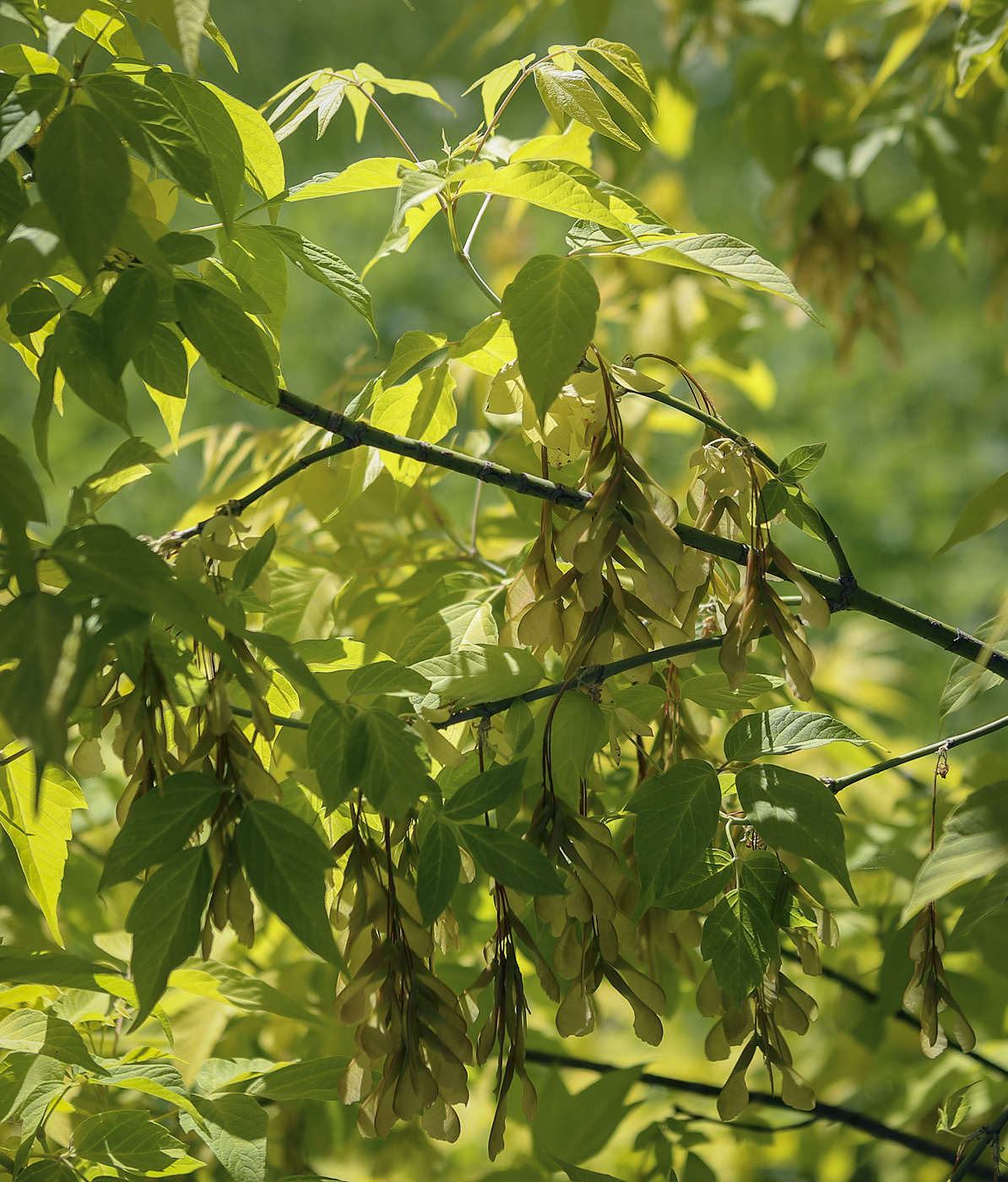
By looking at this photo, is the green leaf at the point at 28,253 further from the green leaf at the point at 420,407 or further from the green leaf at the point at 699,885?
the green leaf at the point at 699,885

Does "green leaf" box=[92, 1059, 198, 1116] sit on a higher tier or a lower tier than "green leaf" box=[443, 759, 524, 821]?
lower

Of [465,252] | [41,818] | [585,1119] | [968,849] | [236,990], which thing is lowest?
[585,1119]

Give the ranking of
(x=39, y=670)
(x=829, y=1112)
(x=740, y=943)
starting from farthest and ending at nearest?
(x=829, y=1112), (x=740, y=943), (x=39, y=670)

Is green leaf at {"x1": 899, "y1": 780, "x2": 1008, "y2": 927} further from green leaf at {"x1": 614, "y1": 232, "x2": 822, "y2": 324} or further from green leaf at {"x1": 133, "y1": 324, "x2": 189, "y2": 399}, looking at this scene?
green leaf at {"x1": 133, "y1": 324, "x2": 189, "y2": 399}

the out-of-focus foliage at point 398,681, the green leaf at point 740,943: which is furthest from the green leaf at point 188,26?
the green leaf at point 740,943

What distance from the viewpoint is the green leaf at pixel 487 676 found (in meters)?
0.33

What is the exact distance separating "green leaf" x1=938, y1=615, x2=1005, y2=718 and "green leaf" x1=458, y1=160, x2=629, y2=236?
0.19m

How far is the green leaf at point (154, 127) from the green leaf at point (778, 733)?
0.87 feet

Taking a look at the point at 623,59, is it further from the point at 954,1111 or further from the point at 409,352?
the point at 954,1111

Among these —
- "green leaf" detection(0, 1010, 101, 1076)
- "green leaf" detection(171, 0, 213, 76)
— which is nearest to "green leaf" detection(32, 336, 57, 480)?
"green leaf" detection(171, 0, 213, 76)

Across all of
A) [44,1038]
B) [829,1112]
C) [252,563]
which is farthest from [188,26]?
[829,1112]

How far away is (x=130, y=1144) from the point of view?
0.36 m

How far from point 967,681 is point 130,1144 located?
0.36m

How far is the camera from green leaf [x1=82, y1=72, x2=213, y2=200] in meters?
0.29
